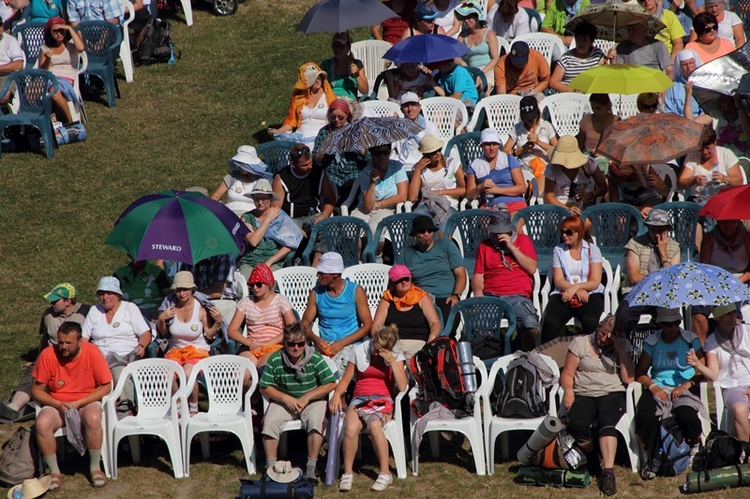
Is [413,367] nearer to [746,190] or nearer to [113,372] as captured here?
[113,372]

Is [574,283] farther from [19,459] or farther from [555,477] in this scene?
[19,459]

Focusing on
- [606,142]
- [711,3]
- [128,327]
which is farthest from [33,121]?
[711,3]

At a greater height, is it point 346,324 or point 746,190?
point 746,190

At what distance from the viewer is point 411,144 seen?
12594 millimetres

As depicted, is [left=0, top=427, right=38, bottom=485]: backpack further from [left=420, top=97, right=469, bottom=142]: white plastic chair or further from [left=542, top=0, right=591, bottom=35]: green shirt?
[left=542, top=0, right=591, bottom=35]: green shirt

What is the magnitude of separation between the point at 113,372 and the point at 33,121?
17.5 feet

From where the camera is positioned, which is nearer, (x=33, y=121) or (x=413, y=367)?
(x=413, y=367)

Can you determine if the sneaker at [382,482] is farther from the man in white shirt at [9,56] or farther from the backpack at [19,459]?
the man in white shirt at [9,56]

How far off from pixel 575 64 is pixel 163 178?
15.7ft

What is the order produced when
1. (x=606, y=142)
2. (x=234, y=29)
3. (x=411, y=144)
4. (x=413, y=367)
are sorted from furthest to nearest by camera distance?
(x=234, y=29), (x=411, y=144), (x=606, y=142), (x=413, y=367)

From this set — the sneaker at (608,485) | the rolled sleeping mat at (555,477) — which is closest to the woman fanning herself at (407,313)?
the rolled sleeping mat at (555,477)

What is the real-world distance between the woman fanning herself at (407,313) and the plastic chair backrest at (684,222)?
2.42 m

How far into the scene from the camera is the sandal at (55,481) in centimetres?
915

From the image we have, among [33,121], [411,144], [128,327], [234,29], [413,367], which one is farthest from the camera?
[234,29]
